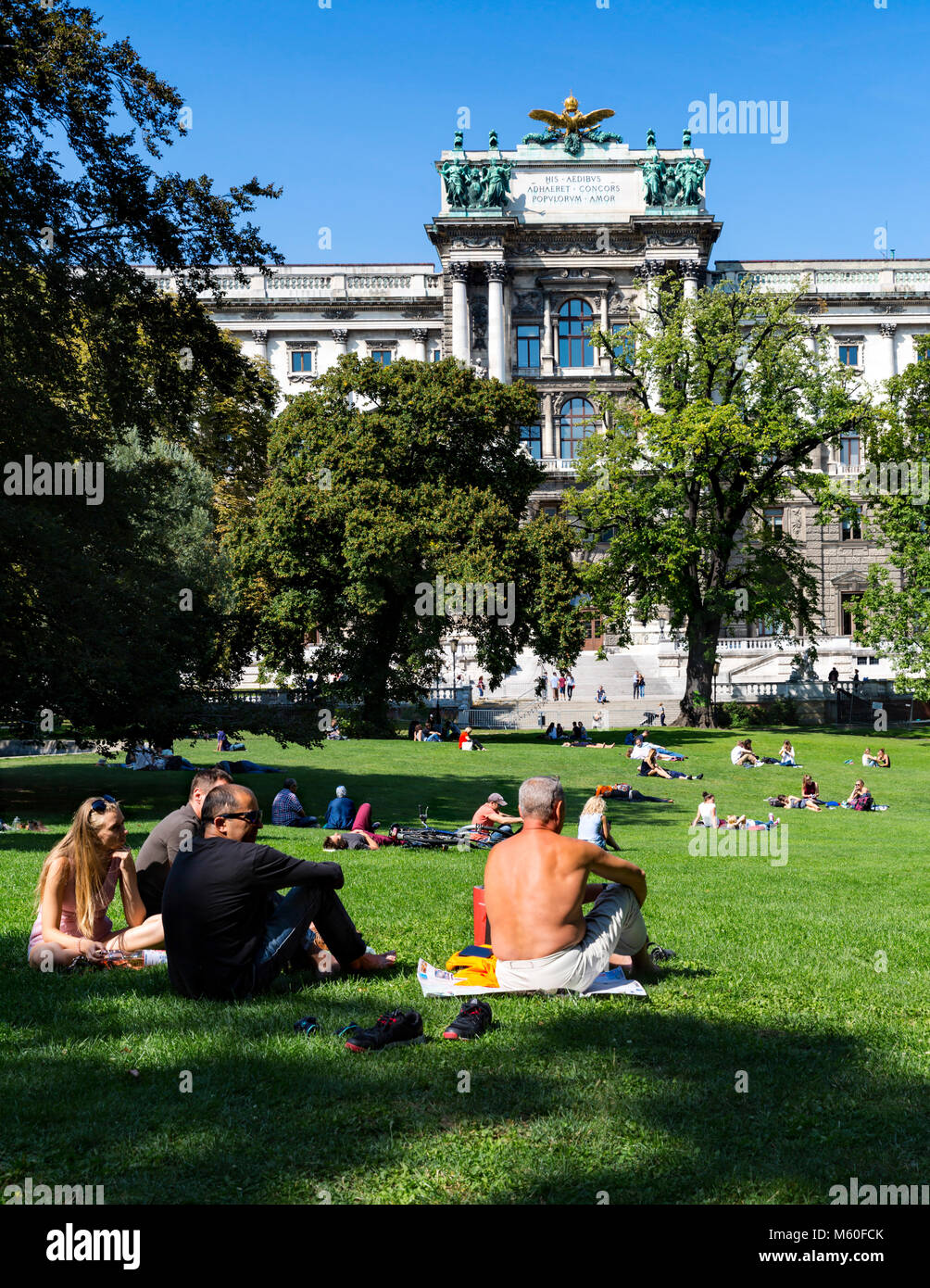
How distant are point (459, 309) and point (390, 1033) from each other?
63.4 meters

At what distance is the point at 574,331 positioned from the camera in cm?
6750

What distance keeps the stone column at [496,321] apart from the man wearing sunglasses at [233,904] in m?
60.6

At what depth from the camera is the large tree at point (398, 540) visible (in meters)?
31.7

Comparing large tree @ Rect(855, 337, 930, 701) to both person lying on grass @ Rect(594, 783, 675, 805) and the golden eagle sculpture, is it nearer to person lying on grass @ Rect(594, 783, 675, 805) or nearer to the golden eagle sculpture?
person lying on grass @ Rect(594, 783, 675, 805)

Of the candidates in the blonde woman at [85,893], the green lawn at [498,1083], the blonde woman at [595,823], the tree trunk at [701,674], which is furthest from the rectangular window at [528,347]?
the blonde woman at [85,893]

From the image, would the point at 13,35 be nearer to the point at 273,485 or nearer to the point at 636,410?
the point at 273,485

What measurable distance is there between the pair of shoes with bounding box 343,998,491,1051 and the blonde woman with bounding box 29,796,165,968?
224 cm

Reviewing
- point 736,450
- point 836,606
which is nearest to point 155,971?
point 736,450

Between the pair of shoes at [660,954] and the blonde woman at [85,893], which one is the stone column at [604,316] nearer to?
the pair of shoes at [660,954]

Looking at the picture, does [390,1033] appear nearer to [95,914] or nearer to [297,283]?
[95,914]

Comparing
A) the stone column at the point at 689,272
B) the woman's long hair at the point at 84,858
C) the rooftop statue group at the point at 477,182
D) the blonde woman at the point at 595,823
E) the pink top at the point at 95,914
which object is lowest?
the blonde woman at the point at 595,823

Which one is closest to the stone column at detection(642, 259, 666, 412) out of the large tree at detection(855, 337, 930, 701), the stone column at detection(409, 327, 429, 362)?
the large tree at detection(855, 337, 930, 701)

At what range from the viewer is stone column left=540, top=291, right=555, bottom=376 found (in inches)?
2618

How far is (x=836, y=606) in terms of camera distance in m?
65.2
